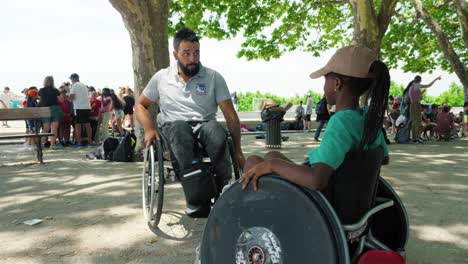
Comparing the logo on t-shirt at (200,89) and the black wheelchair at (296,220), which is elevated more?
the logo on t-shirt at (200,89)

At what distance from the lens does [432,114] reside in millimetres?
16500

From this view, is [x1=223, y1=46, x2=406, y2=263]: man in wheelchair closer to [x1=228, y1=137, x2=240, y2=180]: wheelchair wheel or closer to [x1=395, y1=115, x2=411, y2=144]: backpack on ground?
[x1=228, y1=137, x2=240, y2=180]: wheelchair wheel

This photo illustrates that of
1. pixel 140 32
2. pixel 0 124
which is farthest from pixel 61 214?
pixel 0 124

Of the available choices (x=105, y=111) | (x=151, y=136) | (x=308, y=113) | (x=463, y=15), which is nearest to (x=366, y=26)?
(x=463, y=15)

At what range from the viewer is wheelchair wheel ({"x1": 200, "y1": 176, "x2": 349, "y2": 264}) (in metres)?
1.87

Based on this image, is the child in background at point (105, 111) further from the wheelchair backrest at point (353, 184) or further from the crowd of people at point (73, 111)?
the wheelchair backrest at point (353, 184)

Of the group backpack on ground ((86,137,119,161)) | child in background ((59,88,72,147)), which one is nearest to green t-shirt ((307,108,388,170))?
backpack on ground ((86,137,119,161))

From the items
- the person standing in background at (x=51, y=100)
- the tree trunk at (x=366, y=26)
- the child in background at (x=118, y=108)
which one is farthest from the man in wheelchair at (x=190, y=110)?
the child in background at (x=118, y=108)

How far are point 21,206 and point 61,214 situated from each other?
2.25 feet

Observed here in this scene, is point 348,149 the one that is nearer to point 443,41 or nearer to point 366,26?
point 366,26

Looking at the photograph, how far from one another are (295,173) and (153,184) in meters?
1.95

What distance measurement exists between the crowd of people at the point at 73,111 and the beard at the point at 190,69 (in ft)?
23.8

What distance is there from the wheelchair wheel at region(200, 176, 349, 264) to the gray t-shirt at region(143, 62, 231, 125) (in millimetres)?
1773

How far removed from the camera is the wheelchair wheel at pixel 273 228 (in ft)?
6.13
